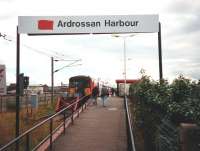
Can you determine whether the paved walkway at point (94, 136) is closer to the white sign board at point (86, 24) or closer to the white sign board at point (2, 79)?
the white sign board at point (2, 79)

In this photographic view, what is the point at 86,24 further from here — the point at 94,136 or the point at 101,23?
the point at 94,136

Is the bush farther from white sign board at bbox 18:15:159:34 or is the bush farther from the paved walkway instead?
white sign board at bbox 18:15:159:34

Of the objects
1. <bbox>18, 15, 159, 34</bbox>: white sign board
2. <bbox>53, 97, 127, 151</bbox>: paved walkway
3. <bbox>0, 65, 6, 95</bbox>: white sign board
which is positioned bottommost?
<bbox>53, 97, 127, 151</bbox>: paved walkway

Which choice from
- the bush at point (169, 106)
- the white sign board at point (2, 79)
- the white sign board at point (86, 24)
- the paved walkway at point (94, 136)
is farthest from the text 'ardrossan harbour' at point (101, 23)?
the white sign board at point (2, 79)

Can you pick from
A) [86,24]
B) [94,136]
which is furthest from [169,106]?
[86,24]

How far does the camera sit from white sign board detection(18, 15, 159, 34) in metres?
15.6

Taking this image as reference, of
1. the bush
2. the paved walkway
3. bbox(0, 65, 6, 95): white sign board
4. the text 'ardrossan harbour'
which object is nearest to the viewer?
the bush

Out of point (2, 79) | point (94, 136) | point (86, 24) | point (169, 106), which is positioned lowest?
point (94, 136)

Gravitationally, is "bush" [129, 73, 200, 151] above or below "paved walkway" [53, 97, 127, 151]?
above

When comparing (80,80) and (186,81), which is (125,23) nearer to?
(186,81)

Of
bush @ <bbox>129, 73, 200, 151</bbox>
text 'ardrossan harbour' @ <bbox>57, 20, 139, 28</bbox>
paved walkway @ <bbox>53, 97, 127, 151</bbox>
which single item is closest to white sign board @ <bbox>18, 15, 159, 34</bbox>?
text 'ardrossan harbour' @ <bbox>57, 20, 139, 28</bbox>

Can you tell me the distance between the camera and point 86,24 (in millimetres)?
15609

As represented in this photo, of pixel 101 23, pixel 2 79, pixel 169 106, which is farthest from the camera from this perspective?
pixel 101 23

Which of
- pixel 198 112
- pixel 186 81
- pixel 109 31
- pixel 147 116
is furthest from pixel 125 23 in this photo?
pixel 198 112
